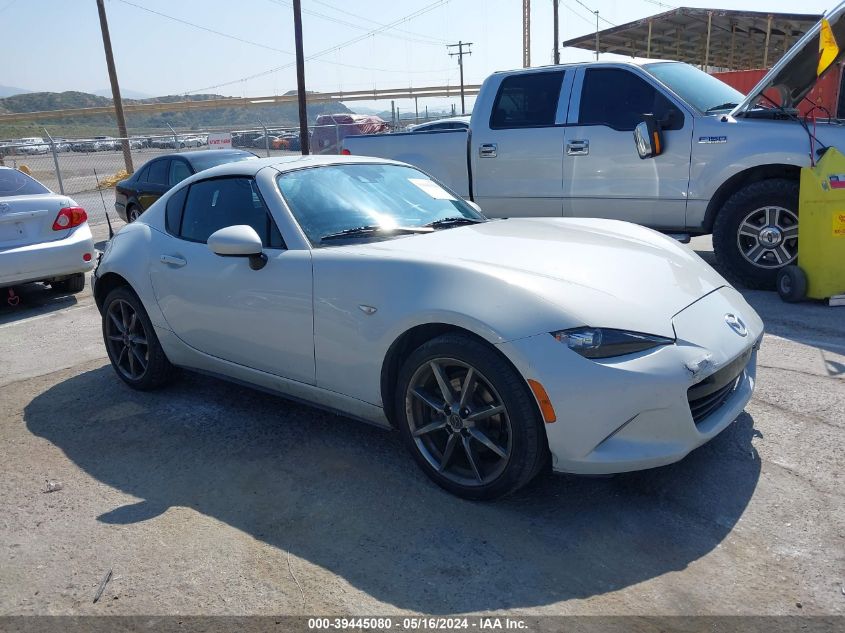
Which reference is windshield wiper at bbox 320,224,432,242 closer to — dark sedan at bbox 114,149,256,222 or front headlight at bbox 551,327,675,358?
front headlight at bbox 551,327,675,358

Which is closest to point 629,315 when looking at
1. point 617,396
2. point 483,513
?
point 617,396

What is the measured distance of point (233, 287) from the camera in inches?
154

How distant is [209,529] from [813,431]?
2.96 metres

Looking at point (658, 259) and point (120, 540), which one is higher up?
point (658, 259)

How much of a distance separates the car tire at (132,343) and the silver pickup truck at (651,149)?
412cm

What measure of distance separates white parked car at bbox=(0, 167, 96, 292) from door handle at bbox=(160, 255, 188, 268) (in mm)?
3591

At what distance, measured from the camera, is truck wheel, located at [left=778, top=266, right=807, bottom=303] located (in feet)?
19.1

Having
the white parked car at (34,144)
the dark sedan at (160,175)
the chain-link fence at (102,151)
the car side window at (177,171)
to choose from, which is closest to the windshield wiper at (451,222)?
the dark sedan at (160,175)

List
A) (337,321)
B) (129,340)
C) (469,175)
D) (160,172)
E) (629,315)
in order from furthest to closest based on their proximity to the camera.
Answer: (160,172), (469,175), (129,340), (337,321), (629,315)

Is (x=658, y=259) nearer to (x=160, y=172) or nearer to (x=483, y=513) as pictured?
(x=483, y=513)

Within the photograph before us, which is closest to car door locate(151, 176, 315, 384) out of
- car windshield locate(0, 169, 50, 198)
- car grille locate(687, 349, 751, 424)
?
car grille locate(687, 349, 751, 424)

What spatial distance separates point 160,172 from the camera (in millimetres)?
11500

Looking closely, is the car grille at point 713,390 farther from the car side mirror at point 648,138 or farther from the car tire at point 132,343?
the car side mirror at point 648,138

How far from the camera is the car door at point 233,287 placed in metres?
3.62
